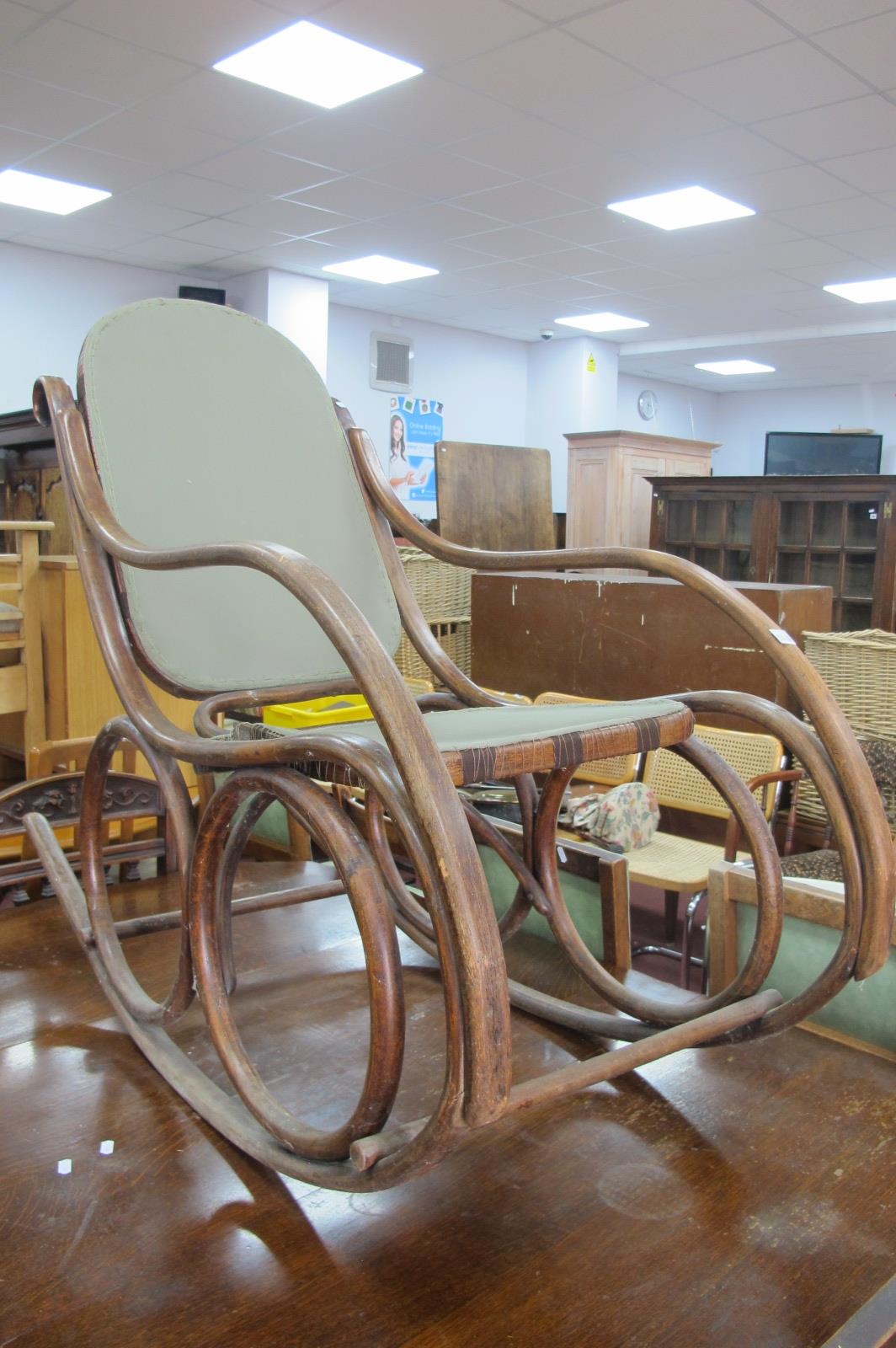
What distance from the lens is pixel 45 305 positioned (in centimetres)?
632

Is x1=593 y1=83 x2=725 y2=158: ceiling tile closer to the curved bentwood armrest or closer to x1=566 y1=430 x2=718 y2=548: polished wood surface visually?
x1=566 y1=430 x2=718 y2=548: polished wood surface

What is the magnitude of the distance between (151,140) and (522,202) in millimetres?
1822

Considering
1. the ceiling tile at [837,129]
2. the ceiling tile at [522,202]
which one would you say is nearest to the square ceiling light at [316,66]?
the ceiling tile at [522,202]

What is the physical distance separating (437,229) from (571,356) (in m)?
3.40

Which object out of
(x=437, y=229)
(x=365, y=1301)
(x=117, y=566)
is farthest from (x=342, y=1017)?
(x=437, y=229)

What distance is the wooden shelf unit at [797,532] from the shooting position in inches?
193

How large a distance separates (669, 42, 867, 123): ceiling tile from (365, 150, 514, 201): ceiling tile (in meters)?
1.17

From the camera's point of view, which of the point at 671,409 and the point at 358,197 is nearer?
the point at 358,197

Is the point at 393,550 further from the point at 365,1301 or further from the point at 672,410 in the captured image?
the point at 672,410

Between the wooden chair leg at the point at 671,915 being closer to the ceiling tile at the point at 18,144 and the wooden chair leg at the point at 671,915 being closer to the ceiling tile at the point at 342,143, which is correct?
the ceiling tile at the point at 342,143

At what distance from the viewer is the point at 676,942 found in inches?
99.0

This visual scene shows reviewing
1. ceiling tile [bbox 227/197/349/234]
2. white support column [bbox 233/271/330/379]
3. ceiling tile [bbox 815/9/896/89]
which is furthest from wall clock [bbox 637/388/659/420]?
ceiling tile [bbox 815/9/896/89]

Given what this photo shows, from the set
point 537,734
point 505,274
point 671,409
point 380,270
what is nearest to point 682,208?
point 505,274

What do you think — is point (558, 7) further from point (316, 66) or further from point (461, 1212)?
point (461, 1212)
